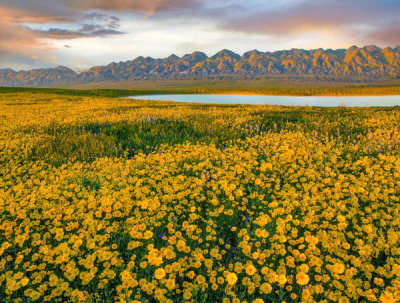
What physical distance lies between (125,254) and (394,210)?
4.64m

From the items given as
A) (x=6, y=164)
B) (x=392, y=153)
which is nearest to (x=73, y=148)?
(x=6, y=164)

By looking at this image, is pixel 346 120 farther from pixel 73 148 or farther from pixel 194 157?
pixel 73 148

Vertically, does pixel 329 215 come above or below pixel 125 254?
above

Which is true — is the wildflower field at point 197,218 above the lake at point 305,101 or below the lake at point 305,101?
below

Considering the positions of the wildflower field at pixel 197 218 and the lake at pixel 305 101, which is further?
the lake at pixel 305 101

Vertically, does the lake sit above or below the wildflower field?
above

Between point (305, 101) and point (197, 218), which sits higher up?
point (305, 101)

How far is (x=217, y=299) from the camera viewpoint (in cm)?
329

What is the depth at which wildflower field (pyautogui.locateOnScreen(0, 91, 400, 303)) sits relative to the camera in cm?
305

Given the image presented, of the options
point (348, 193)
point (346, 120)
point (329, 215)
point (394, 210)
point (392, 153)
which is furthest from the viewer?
point (346, 120)

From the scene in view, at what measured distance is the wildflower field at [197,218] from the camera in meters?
3.05

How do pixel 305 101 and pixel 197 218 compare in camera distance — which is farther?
pixel 305 101

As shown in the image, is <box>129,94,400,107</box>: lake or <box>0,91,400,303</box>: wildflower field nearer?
<box>0,91,400,303</box>: wildflower field

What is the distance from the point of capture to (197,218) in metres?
4.41
